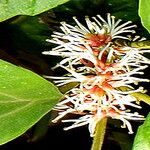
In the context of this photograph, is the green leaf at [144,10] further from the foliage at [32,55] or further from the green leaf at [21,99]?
the green leaf at [21,99]

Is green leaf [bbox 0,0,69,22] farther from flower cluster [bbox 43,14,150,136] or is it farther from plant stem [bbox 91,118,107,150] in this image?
plant stem [bbox 91,118,107,150]

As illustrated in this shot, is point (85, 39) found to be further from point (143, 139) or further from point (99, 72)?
point (143, 139)

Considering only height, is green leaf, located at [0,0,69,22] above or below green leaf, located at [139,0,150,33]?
above

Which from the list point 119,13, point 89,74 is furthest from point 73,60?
point 119,13

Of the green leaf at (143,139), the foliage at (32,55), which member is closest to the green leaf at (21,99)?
the foliage at (32,55)

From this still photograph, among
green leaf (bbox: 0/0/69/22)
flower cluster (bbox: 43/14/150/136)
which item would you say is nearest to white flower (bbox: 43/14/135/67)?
flower cluster (bbox: 43/14/150/136)

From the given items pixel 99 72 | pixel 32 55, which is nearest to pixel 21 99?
pixel 99 72

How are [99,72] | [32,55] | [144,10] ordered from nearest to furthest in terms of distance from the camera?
[144,10]
[99,72]
[32,55]
